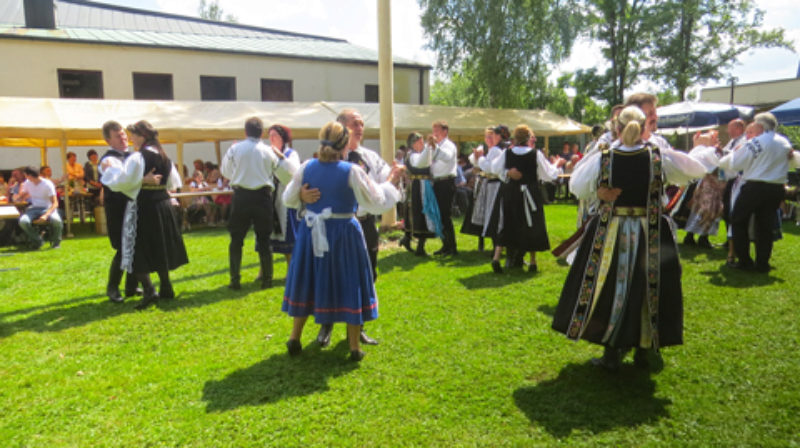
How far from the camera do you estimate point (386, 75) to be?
8773 millimetres

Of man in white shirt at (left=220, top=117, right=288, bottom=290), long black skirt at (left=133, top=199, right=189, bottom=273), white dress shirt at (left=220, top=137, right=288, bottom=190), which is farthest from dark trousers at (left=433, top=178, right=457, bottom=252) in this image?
long black skirt at (left=133, top=199, right=189, bottom=273)

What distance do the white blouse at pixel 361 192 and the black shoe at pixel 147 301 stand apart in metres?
2.60

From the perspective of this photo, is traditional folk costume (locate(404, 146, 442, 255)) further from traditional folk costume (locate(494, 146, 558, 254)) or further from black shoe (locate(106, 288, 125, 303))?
black shoe (locate(106, 288, 125, 303))

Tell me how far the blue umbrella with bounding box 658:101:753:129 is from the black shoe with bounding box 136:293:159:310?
12.4 metres

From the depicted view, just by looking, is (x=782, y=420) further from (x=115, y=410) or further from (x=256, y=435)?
(x=115, y=410)

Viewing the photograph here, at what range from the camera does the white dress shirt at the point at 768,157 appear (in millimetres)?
5957

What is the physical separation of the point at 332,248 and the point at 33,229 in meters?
8.26

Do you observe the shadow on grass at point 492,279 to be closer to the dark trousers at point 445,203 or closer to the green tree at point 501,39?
the dark trousers at point 445,203

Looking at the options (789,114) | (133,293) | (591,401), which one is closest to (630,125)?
(591,401)

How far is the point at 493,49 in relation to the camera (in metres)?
20.5

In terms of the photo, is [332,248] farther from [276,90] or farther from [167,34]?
[167,34]

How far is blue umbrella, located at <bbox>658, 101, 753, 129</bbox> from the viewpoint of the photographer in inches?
488

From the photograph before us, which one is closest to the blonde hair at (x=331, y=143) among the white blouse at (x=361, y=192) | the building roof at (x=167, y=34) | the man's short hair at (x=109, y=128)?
the white blouse at (x=361, y=192)

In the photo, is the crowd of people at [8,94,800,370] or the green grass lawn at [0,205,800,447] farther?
the crowd of people at [8,94,800,370]
